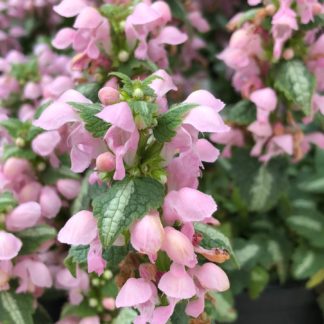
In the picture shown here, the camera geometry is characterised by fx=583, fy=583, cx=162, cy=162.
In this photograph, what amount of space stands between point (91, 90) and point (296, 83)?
0.30m

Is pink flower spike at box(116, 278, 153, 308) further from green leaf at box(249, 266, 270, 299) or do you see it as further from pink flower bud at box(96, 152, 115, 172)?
green leaf at box(249, 266, 270, 299)

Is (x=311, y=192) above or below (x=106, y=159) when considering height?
below

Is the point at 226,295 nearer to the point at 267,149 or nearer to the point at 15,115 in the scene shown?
the point at 267,149

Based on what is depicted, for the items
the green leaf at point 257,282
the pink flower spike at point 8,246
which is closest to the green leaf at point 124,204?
the pink flower spike at point 8,246

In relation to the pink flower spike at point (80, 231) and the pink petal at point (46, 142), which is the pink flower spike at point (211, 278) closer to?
the pink flower spike at point (80, 231)

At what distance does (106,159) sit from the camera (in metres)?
0.56

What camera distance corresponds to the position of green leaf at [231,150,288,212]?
0.98m

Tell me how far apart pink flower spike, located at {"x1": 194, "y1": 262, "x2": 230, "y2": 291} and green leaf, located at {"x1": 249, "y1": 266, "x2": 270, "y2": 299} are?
426mm

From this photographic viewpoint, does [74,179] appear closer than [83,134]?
No

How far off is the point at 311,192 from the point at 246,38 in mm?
410

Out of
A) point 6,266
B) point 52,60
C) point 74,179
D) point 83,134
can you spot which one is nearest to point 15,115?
point 52,60

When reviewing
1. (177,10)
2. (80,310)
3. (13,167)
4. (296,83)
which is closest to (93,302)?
(80,310)

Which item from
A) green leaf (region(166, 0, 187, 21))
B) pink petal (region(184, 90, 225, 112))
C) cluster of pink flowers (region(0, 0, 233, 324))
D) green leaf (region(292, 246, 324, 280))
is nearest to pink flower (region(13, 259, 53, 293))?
cluster of pink flowers (region(0, 0, 233, 324))

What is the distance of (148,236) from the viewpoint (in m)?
0.52
